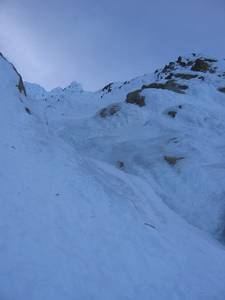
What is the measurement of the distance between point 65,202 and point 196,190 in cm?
776

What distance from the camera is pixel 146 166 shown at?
18438 mm

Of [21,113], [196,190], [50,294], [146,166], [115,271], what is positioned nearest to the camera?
[50,294]

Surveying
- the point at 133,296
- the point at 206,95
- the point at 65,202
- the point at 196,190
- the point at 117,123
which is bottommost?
the point at 133,296

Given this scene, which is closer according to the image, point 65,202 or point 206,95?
point 65,202

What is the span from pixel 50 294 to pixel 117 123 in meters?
17.7

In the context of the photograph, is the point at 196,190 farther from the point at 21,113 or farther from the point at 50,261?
the point at 50,261

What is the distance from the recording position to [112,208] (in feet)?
37.3

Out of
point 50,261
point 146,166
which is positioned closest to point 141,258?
point 50,261

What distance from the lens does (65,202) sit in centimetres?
1055

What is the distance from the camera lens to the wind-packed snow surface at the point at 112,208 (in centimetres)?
782

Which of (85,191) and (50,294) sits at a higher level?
(85,191)

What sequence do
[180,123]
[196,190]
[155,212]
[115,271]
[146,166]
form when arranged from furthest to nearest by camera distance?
[180,123], [146,166], [196,190], [155,212], [115,271]

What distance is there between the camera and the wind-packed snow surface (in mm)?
7824

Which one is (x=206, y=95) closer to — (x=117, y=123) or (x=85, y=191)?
(x=117, y=123)
